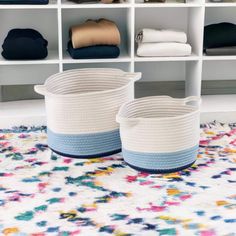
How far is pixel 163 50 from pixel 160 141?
1.04 meters

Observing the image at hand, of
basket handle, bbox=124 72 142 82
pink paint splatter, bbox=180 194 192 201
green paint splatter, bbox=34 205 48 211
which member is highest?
basket handle, bbox=124 72 142 82

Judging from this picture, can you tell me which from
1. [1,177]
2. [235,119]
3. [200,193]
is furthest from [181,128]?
[235,119]

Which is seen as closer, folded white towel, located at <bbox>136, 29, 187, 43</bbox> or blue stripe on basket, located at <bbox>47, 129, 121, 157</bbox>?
blue stripe on basket, located at <bbox>47, 129, 121, 157</bbox>

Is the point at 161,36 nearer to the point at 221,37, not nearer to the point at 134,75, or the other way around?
the point at 221,37

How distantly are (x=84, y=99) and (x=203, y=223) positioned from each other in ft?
2.13

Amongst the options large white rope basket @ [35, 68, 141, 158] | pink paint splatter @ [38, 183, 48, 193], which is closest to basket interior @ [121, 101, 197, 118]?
large white rope basket @ [35, 68, 141, 158]

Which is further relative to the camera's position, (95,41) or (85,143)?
(95,41)

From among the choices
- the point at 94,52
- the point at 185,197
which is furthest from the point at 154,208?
the point at 94,52

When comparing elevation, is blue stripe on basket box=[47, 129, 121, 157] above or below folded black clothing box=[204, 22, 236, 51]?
below

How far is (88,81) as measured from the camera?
229 cm

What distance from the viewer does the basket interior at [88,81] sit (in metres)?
2.24

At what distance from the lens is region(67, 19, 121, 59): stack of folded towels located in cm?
271

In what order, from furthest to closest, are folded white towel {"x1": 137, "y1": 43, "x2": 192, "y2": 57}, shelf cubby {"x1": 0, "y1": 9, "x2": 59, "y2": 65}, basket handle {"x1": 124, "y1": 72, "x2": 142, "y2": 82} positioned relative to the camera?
shelf cubby {"x1": 0, "y1": 9, "x2": 59, "y2": 65} < folded white towel {"x1": 137, "y1": 43, "x2": 192, "y2": 57} < basket handle {"x1": 124, "y1": 72, "x2": 142, "y2": 82}

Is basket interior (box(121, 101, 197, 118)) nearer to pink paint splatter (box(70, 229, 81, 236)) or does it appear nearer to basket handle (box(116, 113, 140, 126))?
basket handle (box(116, 113, 140, 126))
